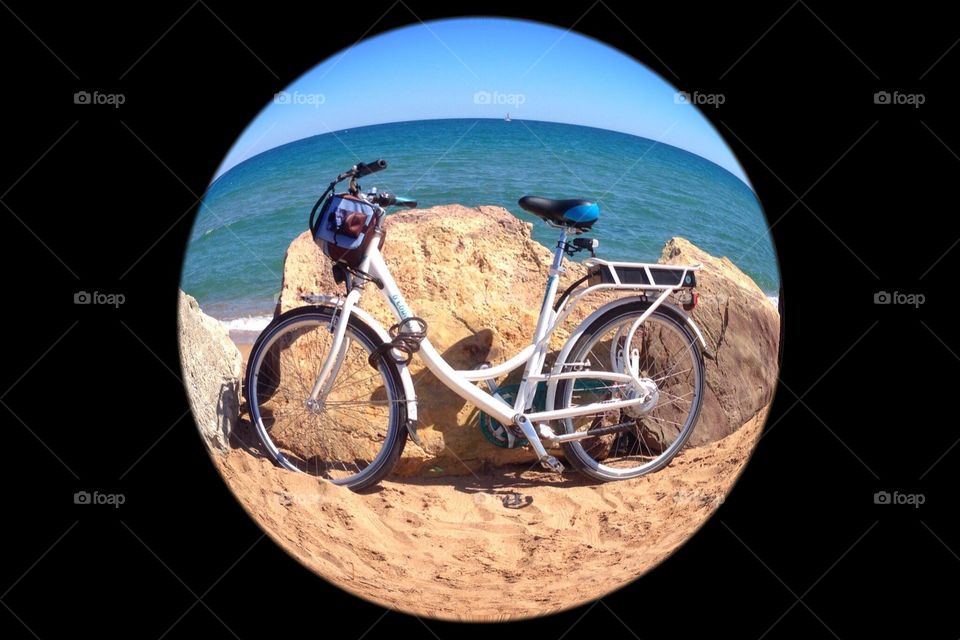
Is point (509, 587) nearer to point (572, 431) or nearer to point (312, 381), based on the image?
point (572, 431)

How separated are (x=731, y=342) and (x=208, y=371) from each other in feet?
9.66

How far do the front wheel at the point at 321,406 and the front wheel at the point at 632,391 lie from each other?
3.46 ft

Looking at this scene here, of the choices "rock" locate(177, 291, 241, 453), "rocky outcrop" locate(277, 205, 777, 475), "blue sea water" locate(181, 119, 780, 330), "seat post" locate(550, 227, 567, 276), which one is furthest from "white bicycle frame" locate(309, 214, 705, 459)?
"rock" locate(177, 291, 241, 453)

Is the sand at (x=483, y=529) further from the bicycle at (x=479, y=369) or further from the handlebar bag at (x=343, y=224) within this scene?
the handlebar bag at (x=343, y=224)

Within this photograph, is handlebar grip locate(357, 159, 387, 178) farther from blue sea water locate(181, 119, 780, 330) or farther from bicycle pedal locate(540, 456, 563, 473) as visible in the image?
bicycle pedal locate(540, 456, 563, 473)

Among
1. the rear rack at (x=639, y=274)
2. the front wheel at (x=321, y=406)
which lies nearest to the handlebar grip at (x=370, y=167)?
the front wheel at (x=321, y=406)

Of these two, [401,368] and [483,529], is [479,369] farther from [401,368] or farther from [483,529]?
[483,529]

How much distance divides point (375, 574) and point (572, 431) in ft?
4.68

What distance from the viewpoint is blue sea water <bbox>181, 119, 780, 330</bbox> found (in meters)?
3.59

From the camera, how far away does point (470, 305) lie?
13.7 feet

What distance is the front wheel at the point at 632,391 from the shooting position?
4367mm

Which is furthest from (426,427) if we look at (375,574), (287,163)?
(287,163)

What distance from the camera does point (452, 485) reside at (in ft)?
14.1

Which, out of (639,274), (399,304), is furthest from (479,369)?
(639,274)
